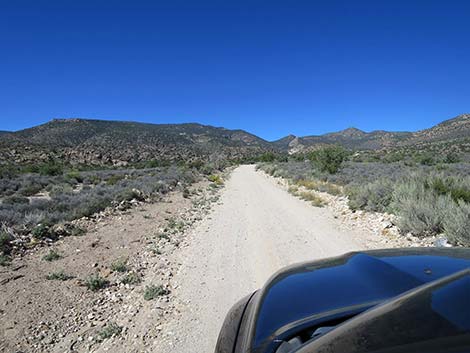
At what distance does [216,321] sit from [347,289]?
2631 millimetres

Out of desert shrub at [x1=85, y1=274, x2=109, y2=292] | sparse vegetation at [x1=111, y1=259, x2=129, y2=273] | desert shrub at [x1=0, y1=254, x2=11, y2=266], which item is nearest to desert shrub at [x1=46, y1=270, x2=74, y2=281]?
desert shrub at [x1=85, y1=274, x2=109, y2=292]

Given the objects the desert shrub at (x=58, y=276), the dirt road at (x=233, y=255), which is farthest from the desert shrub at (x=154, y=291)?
the desert shrub at (x=58, y=276)

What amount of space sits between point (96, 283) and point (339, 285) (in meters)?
4.73

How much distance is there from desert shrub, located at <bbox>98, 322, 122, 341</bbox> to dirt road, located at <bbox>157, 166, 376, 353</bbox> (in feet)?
2.10

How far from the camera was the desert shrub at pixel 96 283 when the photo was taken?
533 centimetres

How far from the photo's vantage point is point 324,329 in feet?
5.52

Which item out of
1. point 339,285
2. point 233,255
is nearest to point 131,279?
point 233,255

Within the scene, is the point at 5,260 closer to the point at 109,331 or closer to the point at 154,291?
the point at 154,291

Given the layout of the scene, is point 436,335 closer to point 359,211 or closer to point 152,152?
point 359,211

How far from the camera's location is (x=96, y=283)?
5359 mm

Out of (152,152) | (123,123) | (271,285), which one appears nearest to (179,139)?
(123,123)

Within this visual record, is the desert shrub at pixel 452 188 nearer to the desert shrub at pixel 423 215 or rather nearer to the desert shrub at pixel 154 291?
the desert shrub at pixel 423 215

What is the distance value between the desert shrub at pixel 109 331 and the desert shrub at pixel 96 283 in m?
1.39

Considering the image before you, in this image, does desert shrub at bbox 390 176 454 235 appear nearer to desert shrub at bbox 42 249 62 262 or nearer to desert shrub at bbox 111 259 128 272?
desert shrub at bbox 111 259 128 272
